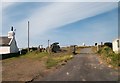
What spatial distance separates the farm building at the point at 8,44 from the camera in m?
71.0

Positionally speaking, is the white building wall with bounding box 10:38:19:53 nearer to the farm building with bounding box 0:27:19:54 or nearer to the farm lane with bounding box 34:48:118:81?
the farm building with bounding box 0:27:19:54

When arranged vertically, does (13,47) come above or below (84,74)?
above

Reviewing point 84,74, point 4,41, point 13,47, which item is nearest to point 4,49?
point 4,41

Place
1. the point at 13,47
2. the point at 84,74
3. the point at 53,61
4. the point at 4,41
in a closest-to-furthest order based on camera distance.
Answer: the point at 84,74
the point at 53,61
the point at 4,41
the point at 13,47

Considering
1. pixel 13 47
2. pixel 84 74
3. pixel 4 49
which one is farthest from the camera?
pixel 13 47

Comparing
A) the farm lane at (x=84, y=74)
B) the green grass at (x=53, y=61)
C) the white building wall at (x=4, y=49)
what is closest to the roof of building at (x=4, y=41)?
the white building wall at (x=4, y=49)

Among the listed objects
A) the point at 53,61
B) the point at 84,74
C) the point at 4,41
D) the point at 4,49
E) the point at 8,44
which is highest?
the point at 4,41

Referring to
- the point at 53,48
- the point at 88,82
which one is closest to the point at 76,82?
the point at 88,82

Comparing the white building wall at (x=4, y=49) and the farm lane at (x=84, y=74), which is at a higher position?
the white building wall at (x=4, y=49)

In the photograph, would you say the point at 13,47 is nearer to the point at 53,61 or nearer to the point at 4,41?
the point at 4,41

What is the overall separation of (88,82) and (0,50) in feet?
178

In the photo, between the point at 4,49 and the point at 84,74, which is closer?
the point at 84,74

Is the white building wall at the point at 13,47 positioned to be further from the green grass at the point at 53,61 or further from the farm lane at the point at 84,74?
the farm lane at the point at 84,74

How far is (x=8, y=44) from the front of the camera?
71.5 m
